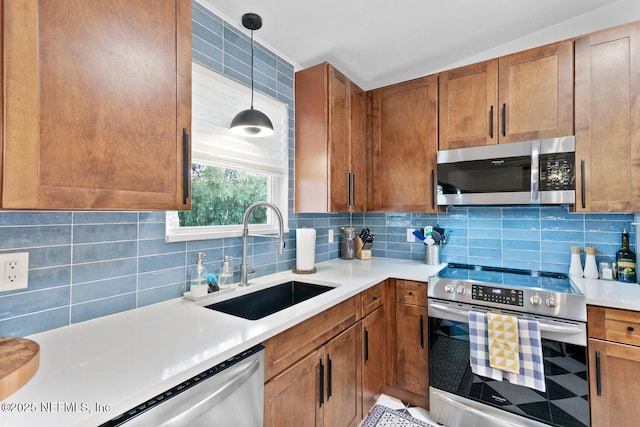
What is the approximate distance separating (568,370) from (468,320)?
49cm

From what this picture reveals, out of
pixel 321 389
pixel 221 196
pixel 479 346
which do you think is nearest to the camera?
pixel 321 389

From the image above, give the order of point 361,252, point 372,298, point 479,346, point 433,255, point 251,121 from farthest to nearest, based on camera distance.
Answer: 1. point 361,252
2. point 433,255
3. point 372,298
4. point 479,346
5. point 251,121

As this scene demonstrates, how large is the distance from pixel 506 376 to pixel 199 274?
1.73m

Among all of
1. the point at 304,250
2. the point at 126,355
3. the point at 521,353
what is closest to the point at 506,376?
the point at 521,353

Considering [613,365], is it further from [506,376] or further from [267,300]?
[267,300]

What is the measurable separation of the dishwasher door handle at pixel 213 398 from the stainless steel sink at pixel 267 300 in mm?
548

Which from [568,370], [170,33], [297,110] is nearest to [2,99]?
[170,33]

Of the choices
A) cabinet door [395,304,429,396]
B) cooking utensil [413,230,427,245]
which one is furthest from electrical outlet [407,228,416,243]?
cabinet door [395,304,429,396]

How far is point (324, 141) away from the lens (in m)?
2.12

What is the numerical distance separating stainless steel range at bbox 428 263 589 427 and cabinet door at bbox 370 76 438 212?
2.26 ft

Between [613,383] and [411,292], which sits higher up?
[411,292]

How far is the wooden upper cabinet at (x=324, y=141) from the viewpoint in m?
2.12

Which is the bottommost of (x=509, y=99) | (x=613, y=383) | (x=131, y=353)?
(x=613, y=383)

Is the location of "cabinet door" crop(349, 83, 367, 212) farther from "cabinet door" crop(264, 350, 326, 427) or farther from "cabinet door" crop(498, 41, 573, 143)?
"cabinet door" crop(264, 350, 326, 427)
